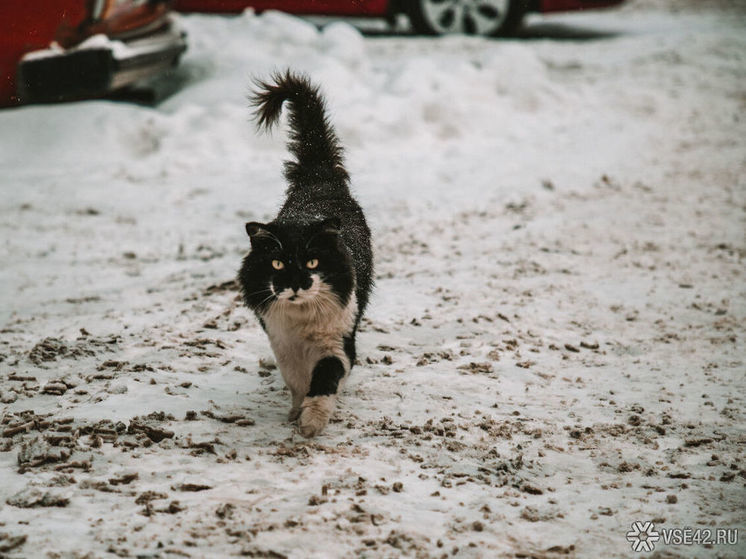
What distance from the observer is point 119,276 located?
217 inches

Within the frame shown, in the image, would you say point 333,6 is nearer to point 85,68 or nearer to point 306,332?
point 85,68

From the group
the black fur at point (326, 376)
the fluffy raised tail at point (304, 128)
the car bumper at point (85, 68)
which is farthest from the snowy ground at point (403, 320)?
the fluffy raised tail at point (304, 128)

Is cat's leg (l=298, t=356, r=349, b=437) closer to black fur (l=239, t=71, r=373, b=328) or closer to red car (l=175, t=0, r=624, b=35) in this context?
black fur (l=239, t=71, r=373, b=328)

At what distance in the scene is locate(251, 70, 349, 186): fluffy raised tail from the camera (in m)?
4.45

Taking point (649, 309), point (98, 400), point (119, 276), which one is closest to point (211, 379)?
point (98, 400)

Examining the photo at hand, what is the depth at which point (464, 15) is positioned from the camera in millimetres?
11523

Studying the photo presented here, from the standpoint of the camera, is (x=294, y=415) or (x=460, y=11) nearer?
(x=294, y=415)

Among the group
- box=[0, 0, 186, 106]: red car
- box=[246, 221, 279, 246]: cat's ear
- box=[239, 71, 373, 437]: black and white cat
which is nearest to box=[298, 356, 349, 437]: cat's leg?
box=[239, 71, 373, 437]: black and white cat

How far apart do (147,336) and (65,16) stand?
147 inches

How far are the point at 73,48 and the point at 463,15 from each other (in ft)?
19.8

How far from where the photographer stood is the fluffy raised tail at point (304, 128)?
175 inches

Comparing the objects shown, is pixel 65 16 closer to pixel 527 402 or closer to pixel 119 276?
pixel 119 276

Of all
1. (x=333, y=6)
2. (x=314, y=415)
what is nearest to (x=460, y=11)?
(x=333, y=6)

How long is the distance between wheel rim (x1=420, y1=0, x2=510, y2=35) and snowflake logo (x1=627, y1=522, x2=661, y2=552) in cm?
966
